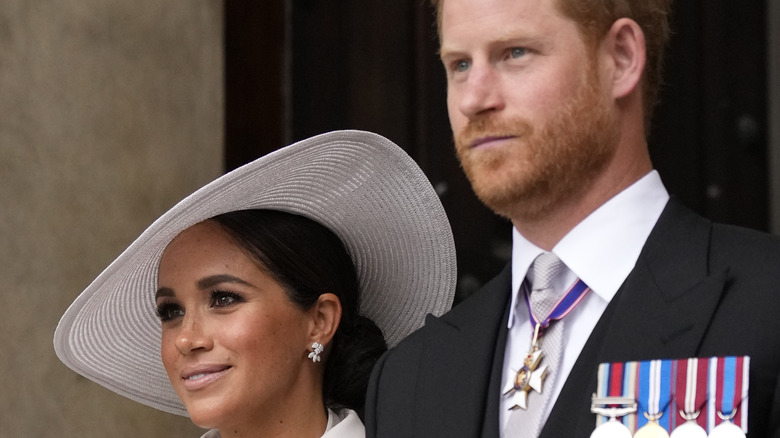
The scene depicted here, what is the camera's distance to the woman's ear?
2.62 m

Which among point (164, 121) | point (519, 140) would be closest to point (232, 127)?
point (164, 121)

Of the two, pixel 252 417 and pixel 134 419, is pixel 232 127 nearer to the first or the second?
pixel 134 419

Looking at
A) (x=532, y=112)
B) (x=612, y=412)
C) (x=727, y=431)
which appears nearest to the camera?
(x=727, y=431)

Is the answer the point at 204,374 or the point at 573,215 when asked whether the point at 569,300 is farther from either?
the point at 204,374

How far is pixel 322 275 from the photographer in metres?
2.65

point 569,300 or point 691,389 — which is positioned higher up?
point 569,300

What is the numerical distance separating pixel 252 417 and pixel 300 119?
1.00 m

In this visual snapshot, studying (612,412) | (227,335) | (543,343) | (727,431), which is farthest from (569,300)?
(227,335)

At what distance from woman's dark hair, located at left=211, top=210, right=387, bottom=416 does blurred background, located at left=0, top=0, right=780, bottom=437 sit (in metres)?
0.40

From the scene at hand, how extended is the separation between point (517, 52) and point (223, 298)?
0.96 m

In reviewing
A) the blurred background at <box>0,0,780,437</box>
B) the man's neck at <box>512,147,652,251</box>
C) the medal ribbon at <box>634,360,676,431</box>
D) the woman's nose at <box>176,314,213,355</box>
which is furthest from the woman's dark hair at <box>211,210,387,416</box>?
the medal ribbon at <box>634,360,676,431</box>

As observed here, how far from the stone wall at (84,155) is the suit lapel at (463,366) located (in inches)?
50.0

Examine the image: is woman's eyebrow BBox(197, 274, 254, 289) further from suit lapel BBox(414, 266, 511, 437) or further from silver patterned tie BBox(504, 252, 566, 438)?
silver patterned tie BBox(504, 252, 566, 438)

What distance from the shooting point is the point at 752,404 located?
1.58 m
